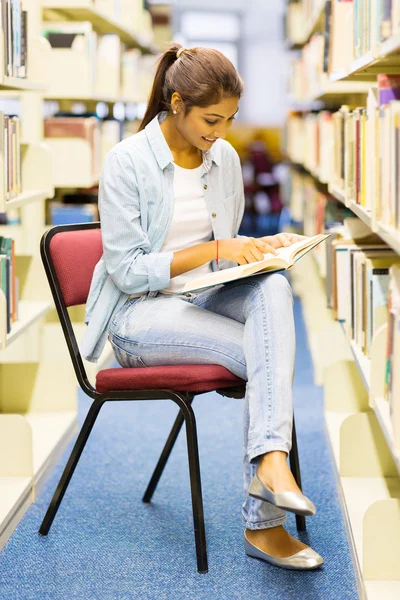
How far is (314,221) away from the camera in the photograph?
4.35 metres

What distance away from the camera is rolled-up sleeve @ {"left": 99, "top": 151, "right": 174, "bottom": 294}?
1955 mm

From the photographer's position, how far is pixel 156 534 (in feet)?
7.02

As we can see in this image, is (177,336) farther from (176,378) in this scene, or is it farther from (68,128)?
(68,128)

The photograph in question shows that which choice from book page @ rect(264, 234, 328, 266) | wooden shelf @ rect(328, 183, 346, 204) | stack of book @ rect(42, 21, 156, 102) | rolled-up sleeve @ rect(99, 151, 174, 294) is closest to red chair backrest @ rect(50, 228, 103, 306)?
rolled-up sleeve @ rect(99, 151, 174, 294)

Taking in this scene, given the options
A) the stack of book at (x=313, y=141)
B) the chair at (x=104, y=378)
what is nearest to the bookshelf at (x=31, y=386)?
the chair at (x=104, y=378)

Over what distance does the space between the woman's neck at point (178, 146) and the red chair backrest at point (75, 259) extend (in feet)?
0.91

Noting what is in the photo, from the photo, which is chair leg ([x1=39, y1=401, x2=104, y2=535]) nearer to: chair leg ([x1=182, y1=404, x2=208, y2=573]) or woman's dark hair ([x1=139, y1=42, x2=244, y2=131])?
chair leg ([x1=182, y1=404, x2=208, y2=573])

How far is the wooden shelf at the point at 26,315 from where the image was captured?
2413mm

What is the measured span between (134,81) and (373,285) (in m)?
3.56

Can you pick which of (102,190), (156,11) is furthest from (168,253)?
(156,11)

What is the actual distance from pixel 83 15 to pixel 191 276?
256cm

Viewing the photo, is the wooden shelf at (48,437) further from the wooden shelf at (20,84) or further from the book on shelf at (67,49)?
the book on shelf at (67,49)

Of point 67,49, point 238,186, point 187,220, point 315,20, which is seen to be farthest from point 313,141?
point 187,220

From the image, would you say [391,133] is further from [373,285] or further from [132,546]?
[132,546]
